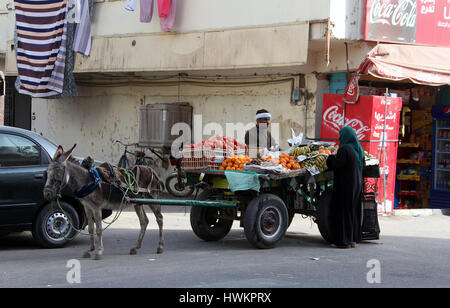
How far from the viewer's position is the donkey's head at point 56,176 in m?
7.70

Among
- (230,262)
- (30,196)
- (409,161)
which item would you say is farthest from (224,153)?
(409,161)

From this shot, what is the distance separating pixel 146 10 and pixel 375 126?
21.6ft

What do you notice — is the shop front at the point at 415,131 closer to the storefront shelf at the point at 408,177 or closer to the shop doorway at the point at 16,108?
the storefront shelf at the point at 408,177

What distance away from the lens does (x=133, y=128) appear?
18859 millimetres

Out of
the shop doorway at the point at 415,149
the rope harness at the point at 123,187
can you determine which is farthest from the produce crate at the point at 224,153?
the shop doorway at the point at 415,149

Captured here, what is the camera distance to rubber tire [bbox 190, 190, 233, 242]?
9.81 meters

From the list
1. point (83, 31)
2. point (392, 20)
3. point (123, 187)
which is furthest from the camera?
point (83, 31)

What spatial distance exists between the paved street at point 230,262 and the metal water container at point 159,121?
5507mm

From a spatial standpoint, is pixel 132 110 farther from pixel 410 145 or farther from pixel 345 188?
pixel 345 188

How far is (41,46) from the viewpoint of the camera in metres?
17.5
